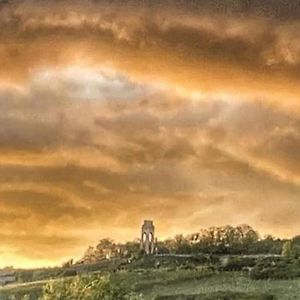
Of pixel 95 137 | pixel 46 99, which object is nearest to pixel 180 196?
pixel 95 137

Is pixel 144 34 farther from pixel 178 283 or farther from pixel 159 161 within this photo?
pixel 178 283

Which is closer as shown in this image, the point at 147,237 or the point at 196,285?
the point at 196,285

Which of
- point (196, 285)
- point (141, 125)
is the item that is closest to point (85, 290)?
point (196, 285)

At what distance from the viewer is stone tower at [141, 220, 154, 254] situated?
465cm

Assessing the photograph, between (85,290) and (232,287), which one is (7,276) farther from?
(232,287)

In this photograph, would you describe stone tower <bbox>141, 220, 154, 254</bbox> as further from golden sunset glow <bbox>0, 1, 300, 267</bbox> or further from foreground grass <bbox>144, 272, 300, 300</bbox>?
foreground grass <bbox>144, 272, 300, 300</bbox>

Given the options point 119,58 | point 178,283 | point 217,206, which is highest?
point 119,58

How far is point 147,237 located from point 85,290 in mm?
381

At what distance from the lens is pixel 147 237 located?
4660mm

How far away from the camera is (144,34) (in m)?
4.81

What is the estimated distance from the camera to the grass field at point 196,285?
14.6 ft

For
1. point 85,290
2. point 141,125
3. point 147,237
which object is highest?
point 141,125

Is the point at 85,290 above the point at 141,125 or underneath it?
underneath

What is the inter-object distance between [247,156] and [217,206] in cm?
28
